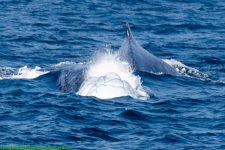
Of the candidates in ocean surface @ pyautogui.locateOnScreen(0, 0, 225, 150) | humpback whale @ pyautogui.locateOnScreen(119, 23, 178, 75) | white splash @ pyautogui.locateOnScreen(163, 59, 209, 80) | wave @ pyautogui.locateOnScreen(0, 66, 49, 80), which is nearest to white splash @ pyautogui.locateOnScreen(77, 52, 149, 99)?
ocean surface @ pyautogui.locateOnScreen(0, 0, 225, 150)

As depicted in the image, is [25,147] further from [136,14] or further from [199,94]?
[136,14]

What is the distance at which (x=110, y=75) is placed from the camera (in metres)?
32.7

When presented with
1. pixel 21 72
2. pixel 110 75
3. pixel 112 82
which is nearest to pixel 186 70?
pixel 110 75

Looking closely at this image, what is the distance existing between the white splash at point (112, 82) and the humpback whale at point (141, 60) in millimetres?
469

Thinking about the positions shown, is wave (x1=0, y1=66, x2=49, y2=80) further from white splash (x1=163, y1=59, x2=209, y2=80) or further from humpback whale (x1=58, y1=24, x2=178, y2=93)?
white splash (x1=163, y1=59, x2=209, y2=80)

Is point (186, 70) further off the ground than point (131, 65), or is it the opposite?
point (131, 65)

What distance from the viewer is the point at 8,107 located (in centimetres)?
2970

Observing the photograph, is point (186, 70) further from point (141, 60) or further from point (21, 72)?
point (21, 72)

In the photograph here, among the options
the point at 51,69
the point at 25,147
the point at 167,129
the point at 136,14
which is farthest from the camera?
the point at 136,14

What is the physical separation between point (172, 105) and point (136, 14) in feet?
82.6

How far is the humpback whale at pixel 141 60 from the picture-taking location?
35.2 metres

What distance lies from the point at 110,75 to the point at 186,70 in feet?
20.4

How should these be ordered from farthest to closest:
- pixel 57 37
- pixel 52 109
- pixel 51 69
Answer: pixel 57 37 → pixel 51 69 → pixel 52 109

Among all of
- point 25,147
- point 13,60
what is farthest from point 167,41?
point 25,147
